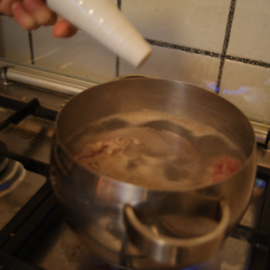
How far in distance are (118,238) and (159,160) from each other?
158 millimetres

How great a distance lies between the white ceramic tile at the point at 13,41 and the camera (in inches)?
27.1

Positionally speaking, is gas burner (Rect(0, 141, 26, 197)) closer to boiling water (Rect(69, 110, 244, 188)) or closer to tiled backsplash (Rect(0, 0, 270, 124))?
boiling water (Rect(69, 110, 244, 188))

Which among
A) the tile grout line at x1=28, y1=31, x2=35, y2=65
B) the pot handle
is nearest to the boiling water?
the pot handle

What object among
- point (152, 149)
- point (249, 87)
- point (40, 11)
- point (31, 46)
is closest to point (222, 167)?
point (152, 149)

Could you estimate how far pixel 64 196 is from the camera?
0.29 meters

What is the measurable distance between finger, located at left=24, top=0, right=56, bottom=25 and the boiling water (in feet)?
0.56

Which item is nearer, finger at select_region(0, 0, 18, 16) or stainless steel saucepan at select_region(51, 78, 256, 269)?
stainless steel saucepan at select_region(51, 78, 256, 269)

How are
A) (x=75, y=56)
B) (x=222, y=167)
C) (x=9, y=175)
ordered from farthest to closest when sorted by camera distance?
(x=75, y=56)
(x=9, y=175)
(x=222, y=167)

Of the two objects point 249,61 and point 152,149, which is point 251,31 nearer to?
point 249,61

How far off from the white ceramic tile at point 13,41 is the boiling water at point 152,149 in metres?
0.36

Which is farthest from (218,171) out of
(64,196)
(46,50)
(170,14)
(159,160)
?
(46,50)

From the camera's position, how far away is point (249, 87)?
1.81 feet

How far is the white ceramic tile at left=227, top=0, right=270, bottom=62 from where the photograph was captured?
1.60 ft

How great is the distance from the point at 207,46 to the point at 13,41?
1.45ft
